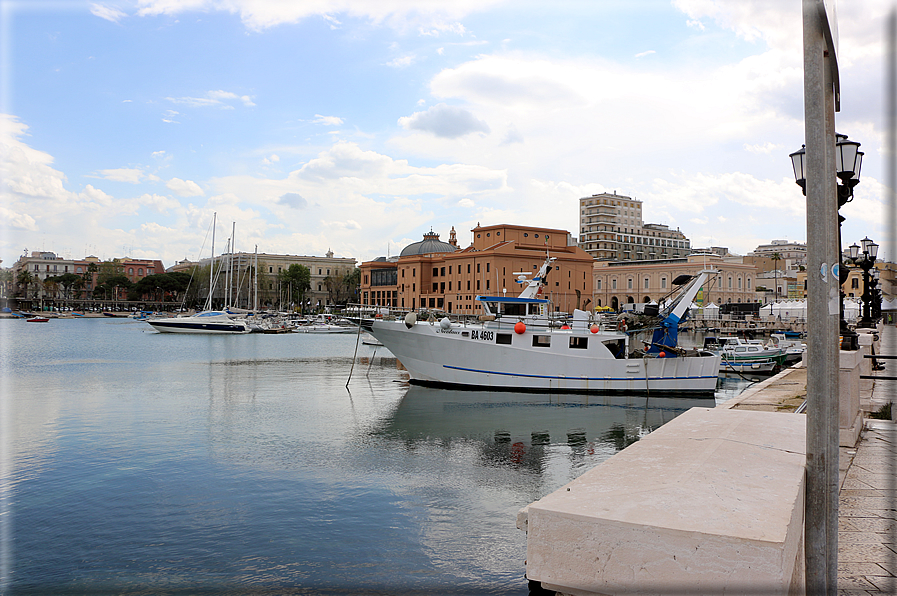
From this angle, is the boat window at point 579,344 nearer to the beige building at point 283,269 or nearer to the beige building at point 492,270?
the beige building at point 492,270

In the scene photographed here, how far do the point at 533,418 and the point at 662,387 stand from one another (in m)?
8.63

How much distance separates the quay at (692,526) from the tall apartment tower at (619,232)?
113046 millimetres

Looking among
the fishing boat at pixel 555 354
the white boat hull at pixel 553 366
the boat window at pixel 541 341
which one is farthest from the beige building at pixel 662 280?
the boat window at pixel 541 341

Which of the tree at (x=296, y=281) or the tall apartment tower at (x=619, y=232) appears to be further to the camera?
the tree at (x=296, y=281)

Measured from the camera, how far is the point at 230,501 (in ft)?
36.8

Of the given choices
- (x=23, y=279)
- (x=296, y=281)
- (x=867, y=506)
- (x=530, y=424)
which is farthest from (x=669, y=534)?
(x=296, y=281)

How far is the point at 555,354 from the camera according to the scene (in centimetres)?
2606

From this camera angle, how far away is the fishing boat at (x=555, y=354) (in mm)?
26078

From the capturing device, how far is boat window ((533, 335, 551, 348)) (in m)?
26.2

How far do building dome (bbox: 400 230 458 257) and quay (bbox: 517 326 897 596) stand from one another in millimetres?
85268

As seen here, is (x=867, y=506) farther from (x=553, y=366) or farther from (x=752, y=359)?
(x=752, y=359)

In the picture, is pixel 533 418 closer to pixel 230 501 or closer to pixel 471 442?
pixel 471 442

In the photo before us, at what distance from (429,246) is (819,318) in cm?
9034

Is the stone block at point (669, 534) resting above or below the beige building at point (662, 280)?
below
